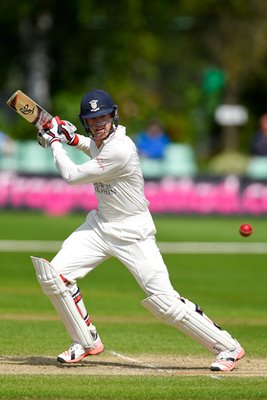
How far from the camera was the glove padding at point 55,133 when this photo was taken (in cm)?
820

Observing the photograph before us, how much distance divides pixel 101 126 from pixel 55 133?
1.18ft

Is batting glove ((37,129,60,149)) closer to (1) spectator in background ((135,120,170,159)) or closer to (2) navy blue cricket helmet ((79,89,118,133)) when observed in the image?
(2) navy blue cricket helmet ((79,89,118,133))

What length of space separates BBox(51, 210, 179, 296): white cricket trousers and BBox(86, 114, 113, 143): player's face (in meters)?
0.63

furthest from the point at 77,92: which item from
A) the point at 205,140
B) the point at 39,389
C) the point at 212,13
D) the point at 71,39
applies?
the point at 39,389

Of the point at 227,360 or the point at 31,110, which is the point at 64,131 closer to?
the point at 31,110

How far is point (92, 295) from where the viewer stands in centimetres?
1276

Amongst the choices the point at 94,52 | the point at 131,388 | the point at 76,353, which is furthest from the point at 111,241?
the point at 94,52

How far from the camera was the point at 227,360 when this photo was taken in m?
8.13

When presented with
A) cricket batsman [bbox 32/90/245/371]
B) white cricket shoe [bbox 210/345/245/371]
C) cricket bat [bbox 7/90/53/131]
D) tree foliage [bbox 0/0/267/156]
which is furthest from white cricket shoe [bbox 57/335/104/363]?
tree foliage [bbox 0/0/267/156]

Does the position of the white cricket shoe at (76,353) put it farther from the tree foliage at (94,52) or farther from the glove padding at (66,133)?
the tree foliage at (94,52)

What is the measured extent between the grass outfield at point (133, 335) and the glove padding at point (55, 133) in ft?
5.24

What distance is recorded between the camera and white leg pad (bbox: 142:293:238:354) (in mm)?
7988

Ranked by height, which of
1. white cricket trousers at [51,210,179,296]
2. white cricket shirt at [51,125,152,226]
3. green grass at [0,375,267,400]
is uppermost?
white cricket shirt at [51,125,152,226]

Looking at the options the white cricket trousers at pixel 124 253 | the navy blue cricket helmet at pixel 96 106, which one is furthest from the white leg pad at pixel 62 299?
the navy blue cricket helmet at pixel 96 106
